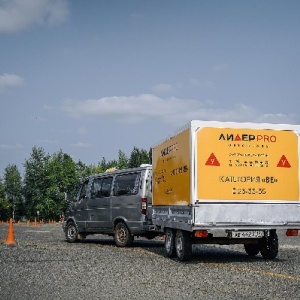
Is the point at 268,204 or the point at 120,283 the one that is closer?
the point at 120,283

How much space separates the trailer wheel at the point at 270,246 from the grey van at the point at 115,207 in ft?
11.8

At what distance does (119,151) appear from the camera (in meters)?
110

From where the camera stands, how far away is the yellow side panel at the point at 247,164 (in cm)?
1057

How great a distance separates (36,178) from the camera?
103188 mm

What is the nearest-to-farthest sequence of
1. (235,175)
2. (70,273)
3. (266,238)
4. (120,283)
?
1. (120,283)
2. (70,273)
3. (235,175)
4. (266,238)

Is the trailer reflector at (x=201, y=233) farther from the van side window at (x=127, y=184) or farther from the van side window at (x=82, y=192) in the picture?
the van side window at (x=82, y=192)

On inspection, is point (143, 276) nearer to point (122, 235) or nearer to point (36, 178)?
point (122, 235)

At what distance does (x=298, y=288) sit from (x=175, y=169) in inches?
183

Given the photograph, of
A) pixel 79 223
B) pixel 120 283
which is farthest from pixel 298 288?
pixel 79 223

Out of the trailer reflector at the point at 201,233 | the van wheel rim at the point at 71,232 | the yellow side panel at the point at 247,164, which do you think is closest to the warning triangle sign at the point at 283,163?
the yellow side panel at the point at 247,164

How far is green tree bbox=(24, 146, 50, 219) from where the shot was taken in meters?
102

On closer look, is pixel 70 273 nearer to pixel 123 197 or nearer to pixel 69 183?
pixel 123 197

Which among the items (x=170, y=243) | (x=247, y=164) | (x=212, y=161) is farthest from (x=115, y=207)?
(x=247, y=164)

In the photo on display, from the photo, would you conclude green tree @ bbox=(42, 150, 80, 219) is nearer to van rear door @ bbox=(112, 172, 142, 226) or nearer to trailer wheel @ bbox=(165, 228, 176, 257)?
van rear door @ bbox=(112, 172, 142, 226)
